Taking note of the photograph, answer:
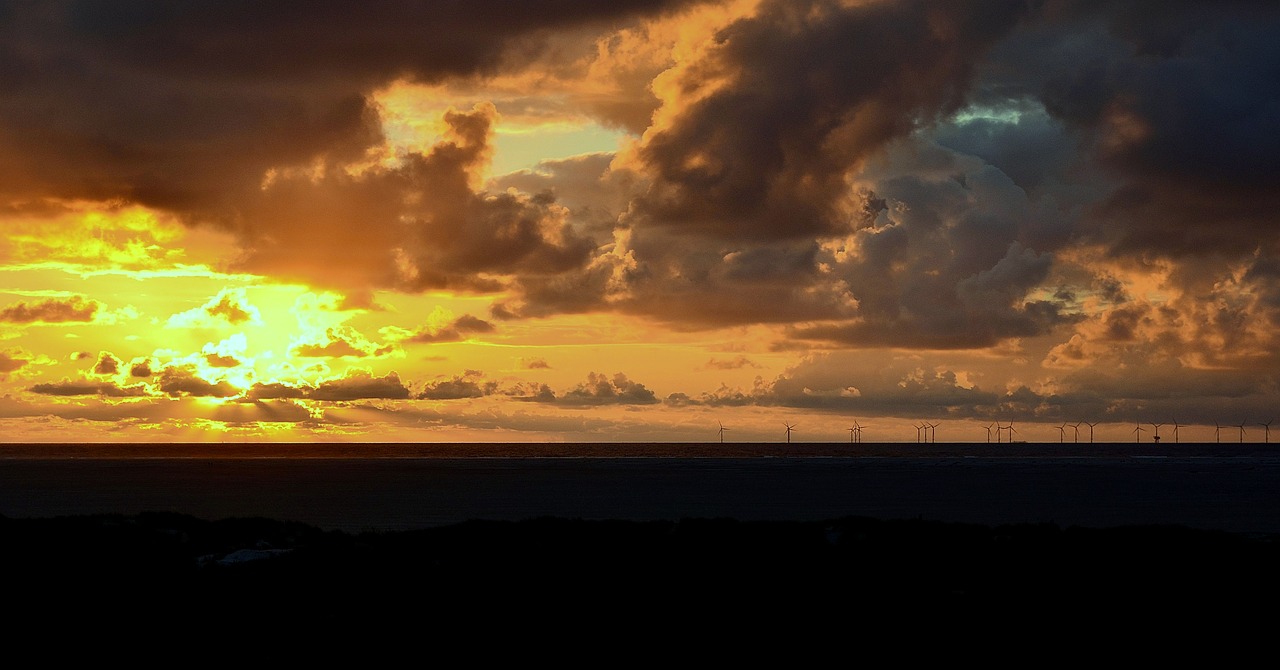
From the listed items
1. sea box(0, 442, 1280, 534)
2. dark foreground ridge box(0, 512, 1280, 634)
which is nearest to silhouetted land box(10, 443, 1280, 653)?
dark foreground ridge box(0, 512, 1280, 634)

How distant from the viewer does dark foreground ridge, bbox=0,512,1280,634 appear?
2261 centimetres

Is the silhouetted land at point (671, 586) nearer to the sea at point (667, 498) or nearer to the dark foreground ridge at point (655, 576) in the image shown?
the dark foreground ridge at point (655, 576)

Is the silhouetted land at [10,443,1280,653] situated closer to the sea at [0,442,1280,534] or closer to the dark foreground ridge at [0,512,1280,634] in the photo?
the dark foreground ridge at [0,512,1280,634]

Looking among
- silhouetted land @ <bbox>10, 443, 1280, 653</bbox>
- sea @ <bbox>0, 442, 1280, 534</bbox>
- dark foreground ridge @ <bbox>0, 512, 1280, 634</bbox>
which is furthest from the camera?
sea @ <bbox>0, 442, 1280, 534</bbox>

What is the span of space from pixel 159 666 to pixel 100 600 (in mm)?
5292

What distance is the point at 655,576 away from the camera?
2583 centimetres

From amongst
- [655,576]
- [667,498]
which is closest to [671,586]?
[655,576]

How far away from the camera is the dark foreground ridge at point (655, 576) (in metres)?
22.6

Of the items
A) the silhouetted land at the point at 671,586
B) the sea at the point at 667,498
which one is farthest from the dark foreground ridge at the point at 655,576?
the sea at the point at 667,498

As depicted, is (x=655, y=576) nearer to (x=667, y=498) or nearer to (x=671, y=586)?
(x=671, y=586)

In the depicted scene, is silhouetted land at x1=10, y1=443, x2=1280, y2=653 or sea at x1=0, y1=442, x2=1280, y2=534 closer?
silhouetted land at x1=10, y1=443, x2=1280, y2=653

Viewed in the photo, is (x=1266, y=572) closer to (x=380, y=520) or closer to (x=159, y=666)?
(x=159, y=666)

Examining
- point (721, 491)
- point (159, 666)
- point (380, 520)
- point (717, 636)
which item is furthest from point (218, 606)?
point (721, 491)

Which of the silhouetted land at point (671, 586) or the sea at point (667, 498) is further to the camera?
the sea at point (667, 498)
